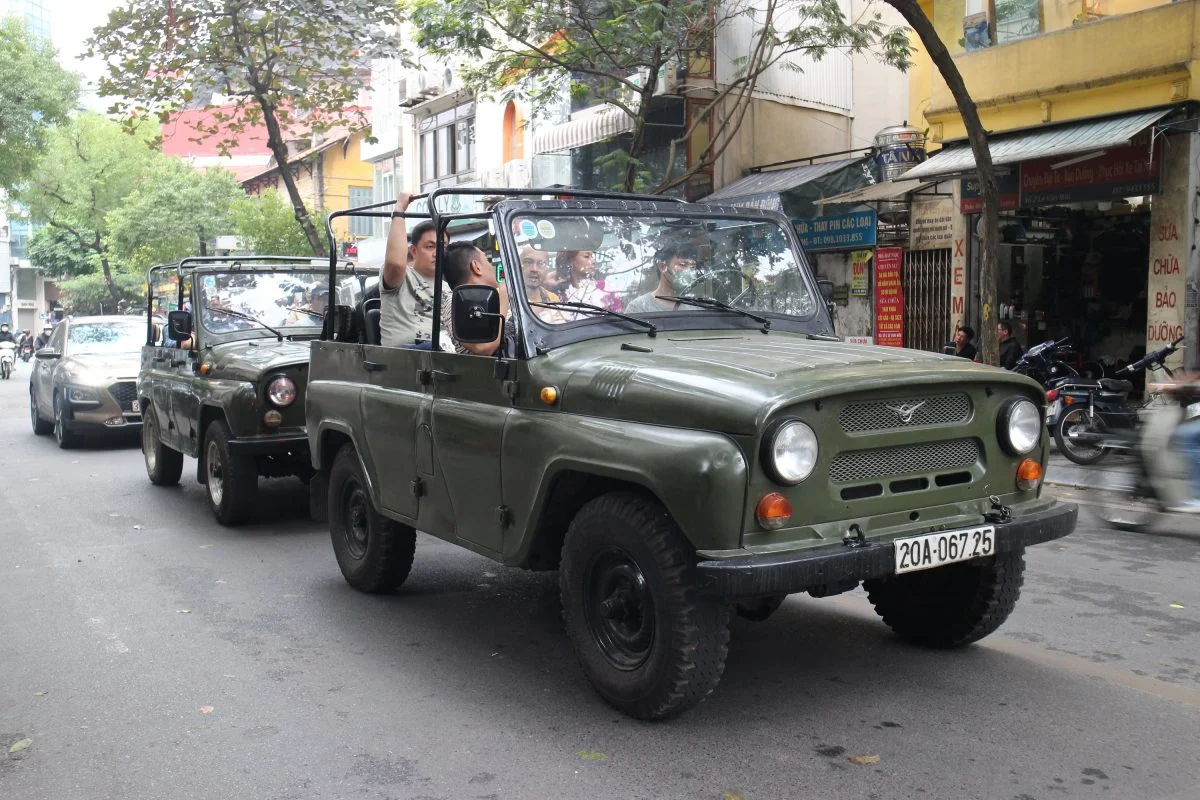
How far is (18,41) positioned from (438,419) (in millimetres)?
32508

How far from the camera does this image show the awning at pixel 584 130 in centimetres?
2244

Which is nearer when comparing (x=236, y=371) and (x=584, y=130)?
(x=236, y=371)

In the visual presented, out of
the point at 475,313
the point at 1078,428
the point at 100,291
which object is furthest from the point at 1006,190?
the point at 100,291

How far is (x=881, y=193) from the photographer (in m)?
17.0

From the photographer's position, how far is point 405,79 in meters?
34.6

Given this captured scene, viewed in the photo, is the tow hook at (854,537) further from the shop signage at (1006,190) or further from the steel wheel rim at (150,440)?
the shop signage at (1006,190)

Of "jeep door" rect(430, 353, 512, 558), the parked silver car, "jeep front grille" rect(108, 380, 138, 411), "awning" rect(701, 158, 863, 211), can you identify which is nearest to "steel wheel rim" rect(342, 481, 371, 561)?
"jeep door" rect(430, 353, 512, 558)

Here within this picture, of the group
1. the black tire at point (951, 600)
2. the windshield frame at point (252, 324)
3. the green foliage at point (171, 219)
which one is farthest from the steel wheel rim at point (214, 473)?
the green foliage at point (171, 219)

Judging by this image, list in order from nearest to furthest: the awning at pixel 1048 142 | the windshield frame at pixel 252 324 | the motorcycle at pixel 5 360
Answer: the windshield frame at pixel 252 324 < the awning at pixel 1048 142 < the motorcycle at pixel 5 360

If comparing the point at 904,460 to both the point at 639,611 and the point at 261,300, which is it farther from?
the point at 261,300

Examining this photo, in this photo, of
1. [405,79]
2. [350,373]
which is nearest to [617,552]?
[350,373]

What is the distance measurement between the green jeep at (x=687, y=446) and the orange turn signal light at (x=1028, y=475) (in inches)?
0.5

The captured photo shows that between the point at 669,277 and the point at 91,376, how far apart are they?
A: 35.7 feet

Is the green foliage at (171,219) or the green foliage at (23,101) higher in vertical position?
the green foliage at (23,101)
